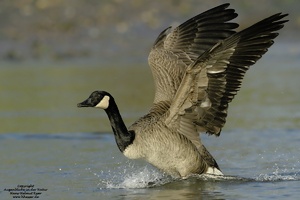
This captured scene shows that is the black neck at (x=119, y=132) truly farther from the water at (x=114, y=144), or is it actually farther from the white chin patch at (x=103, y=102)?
the water at (x=114, y=144)

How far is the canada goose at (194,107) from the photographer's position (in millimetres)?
9852

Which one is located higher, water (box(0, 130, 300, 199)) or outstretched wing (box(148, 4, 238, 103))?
outstretched wing (box(148, 4, 238, 103))

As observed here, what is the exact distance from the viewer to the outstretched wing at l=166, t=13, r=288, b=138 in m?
9.77

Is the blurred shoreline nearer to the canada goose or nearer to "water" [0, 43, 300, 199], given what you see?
"water" [0, 43, 300, 199]

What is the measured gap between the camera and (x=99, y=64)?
24.6m

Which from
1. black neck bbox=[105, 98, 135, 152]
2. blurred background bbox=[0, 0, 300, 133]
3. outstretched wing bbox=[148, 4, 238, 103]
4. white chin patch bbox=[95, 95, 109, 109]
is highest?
blurred background bbox=[0, 0, 300, 133]

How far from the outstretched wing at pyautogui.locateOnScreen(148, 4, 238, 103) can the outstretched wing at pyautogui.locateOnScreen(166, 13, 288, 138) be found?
986 mm

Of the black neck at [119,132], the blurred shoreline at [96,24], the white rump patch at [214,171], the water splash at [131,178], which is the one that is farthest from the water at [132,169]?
the blurred shoreline at [96,24]

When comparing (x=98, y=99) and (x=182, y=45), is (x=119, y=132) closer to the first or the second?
(x=98, y=99)

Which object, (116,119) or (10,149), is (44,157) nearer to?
(10,149)

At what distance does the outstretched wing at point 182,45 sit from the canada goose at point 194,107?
0.43 ft

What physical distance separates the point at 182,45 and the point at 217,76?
228 cm

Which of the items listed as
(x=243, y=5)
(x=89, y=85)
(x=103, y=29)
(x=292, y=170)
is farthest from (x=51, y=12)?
(x=292, y=170)

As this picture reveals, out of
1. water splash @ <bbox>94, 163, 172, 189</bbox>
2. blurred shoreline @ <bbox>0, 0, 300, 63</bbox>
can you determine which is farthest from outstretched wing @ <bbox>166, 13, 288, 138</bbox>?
blurred shoreline @ <bbox>0, 0, 300, 63</bbox>
